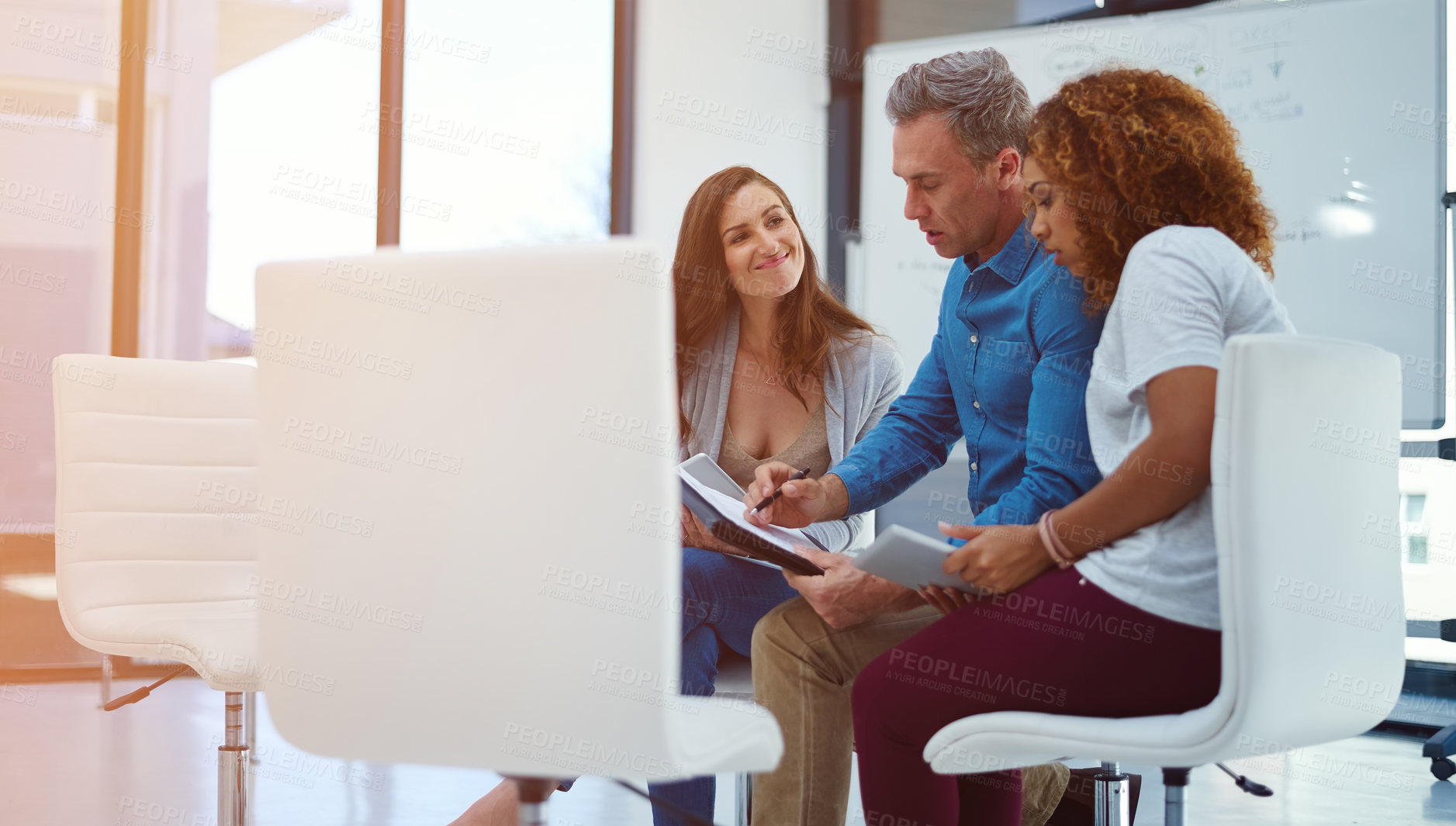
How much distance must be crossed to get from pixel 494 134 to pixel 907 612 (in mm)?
3302

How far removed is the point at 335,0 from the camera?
13.9 ft

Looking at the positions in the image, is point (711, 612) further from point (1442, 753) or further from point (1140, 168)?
point (1442, 753)

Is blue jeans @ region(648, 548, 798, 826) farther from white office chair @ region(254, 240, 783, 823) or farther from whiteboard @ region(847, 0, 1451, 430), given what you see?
whiteboard @ region(847, 0, 1451, 430)

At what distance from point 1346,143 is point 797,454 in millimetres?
2254

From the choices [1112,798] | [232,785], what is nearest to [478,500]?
[1112,798]

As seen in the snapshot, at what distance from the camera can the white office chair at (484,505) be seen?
35.4 inches

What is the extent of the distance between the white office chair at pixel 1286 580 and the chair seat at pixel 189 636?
98cm

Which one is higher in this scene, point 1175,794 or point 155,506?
point 155,506

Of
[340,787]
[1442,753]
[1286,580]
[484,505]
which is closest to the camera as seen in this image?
[484,505]

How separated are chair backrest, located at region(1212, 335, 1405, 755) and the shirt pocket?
0.43 metres

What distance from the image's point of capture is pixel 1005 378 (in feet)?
5.06

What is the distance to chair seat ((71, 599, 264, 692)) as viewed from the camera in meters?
1.64

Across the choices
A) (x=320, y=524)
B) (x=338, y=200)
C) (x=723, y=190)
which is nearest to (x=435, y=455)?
(x=320, y=524)

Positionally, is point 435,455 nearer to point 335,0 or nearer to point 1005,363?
point 1005,363
